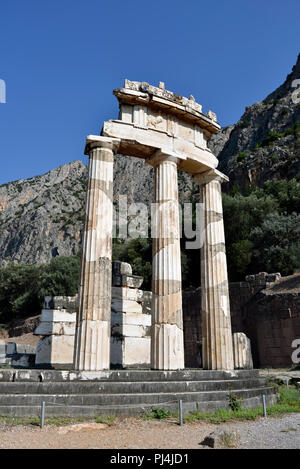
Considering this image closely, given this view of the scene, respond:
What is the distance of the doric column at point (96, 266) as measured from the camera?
376 inches

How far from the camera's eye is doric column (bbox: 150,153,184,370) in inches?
415

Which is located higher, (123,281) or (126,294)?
(123,281)

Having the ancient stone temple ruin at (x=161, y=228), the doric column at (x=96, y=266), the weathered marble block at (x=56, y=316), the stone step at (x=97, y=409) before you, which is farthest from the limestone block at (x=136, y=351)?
the stone step at (x=97, y=409)

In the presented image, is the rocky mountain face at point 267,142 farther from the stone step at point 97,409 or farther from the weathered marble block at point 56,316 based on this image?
the stone step at point 97,409

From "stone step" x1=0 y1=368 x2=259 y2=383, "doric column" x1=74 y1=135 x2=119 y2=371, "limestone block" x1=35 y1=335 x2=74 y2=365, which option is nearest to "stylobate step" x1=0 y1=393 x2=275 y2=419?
"stone step" x1=0 y1=368 x2=259 y2=383

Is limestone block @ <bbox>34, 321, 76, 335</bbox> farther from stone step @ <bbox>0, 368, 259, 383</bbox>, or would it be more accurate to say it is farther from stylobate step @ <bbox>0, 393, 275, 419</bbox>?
stylobate step @ <bbox>0, 393, 275, 419</bbox>

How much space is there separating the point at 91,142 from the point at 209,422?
8662 millimetres

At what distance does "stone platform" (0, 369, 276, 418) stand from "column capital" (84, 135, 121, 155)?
690 cm

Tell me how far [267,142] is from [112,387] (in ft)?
192

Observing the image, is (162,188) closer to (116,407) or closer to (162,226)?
(162,226)

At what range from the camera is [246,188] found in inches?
1977

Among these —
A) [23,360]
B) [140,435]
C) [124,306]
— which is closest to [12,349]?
[23,360]

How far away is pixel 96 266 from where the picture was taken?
409 inches

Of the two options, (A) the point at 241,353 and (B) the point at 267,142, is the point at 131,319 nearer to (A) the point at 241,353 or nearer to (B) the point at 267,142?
(A) the point at 241,353
